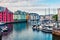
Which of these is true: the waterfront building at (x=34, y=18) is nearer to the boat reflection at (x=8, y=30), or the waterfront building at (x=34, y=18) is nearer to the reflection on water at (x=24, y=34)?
the reflection on water at (x=24, y=34)

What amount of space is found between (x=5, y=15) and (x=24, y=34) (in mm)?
1017

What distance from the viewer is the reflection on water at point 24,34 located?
7.19 meters

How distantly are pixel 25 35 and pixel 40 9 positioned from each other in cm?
111

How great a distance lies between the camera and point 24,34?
7449 mm

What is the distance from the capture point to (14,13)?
727 cm

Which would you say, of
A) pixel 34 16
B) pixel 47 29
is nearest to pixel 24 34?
pixel 34 16

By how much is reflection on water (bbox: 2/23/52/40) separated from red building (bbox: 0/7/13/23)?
→ 0.32 m

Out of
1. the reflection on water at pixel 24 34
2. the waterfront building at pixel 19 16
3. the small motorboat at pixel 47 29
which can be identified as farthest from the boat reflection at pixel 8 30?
the small motorboat at pixel 47 29

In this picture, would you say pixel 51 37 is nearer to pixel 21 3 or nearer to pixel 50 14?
pixel 50 14

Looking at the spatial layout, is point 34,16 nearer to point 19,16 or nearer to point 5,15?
point 19,16

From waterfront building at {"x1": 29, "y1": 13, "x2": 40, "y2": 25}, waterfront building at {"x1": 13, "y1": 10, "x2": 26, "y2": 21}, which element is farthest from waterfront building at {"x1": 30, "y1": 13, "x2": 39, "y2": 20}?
waterfront building at {"x1": 13, "y1": 10, "x2": 26, "y2": 21}

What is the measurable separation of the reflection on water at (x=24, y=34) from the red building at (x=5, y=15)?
32 centimetres

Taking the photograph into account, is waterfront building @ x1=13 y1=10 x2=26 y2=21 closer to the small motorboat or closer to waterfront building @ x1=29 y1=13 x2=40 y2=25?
waterfront building @ x1=29 y1=13 x2=40 y2=25

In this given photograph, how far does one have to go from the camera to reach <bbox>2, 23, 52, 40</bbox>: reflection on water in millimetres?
7186
